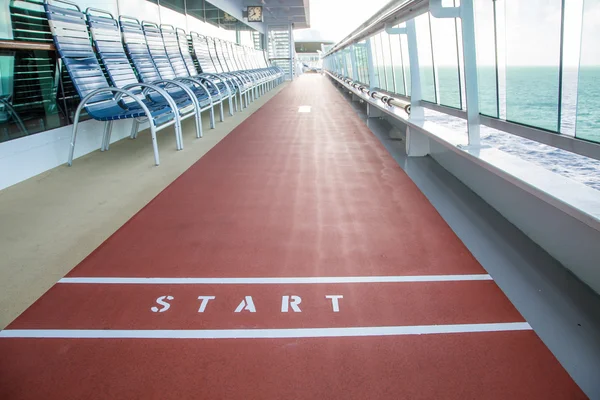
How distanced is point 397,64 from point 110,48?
6930mm

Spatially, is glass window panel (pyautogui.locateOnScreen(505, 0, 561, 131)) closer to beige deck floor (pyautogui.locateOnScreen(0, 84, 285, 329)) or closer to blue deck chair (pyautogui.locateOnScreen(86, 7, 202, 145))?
beige deck floor (pyautogui.locateOnScreen(0, 84, 285, 329))

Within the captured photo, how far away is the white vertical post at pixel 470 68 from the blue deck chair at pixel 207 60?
513 cm

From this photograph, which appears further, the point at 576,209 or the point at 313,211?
the point at 313,211

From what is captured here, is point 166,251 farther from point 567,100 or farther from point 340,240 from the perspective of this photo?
point 567,100

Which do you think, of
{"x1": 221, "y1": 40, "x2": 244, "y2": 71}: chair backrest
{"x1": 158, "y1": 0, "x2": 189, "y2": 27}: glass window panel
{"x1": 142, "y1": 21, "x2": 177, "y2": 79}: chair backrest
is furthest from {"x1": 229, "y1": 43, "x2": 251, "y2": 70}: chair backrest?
{"x1": 142, "y1": 21, "x2": 177, "y2": 79}: chair backrest

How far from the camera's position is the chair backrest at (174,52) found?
20.0ft

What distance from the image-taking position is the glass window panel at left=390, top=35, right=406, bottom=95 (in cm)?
916

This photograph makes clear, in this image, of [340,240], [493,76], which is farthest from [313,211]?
[493,76]

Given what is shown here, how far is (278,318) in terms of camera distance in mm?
1576

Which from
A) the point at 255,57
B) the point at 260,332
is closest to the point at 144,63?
the point at 260,332

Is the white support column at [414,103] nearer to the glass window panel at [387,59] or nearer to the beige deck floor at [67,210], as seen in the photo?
the beige deck floor at [67,210]

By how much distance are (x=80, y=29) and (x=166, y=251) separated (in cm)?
292

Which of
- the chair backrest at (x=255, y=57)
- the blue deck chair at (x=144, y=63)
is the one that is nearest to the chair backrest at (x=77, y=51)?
the blue deck chair at (x=144, y=63)

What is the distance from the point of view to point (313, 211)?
9.02 feet
